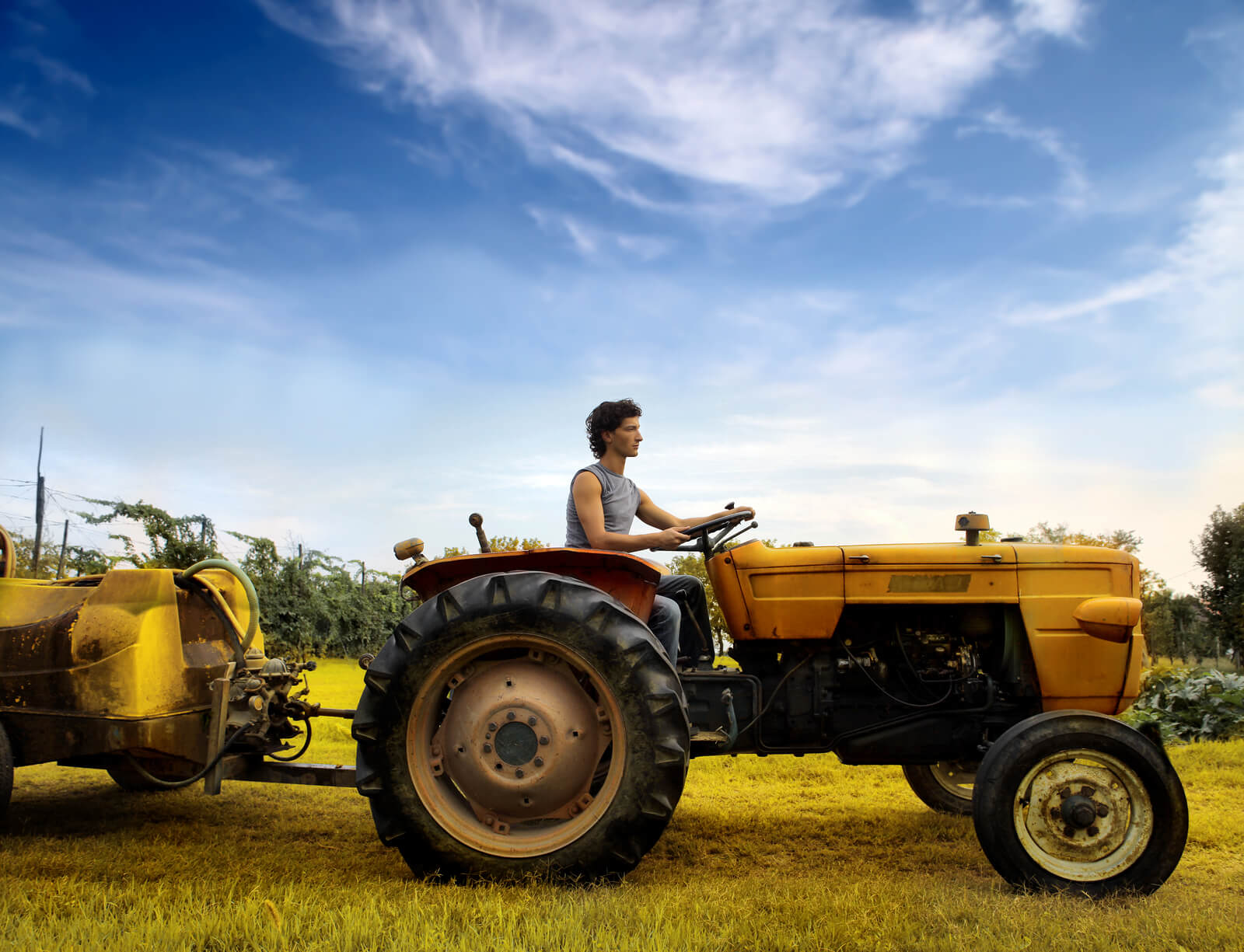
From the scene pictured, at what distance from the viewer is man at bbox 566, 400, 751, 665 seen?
3.75 metres

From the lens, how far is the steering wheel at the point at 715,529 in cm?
386

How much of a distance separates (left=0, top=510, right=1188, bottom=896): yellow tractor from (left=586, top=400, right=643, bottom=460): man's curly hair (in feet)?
2.37

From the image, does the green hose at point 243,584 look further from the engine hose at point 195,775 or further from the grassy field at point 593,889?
the grassy field at point 593,889

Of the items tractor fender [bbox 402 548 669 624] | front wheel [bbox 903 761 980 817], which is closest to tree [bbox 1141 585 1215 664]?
front wheel [bbox 903 761 980 817]

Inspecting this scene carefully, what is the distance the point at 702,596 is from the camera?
4.00 metres

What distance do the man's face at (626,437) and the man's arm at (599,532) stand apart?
0.33 meters

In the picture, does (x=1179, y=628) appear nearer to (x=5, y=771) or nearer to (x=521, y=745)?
(x=521, y=745)

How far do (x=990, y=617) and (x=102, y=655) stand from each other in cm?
394

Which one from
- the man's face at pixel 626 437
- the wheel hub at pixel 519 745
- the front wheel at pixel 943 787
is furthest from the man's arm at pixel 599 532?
the front wheel at pixel 943 787

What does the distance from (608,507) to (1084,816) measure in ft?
7.43

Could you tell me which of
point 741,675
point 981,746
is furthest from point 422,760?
point 981,746

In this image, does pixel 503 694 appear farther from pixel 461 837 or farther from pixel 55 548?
pixel 55 548

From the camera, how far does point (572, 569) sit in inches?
139

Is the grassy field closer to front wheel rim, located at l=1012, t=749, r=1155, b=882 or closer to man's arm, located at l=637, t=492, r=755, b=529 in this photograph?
front wheel rim, located at l=1012, t=749, r=1155, b=882
